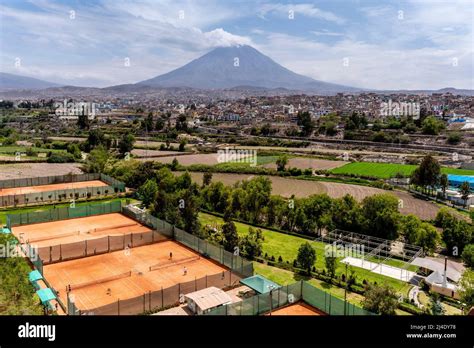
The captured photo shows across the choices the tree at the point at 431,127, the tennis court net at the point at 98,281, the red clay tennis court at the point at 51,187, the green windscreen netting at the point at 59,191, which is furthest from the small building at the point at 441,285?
the tree at the point at 431,127

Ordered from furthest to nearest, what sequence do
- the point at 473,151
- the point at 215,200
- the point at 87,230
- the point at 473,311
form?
the point at 473,151 < the point at 215,200 < the point at 87,230 < the point at 473,311

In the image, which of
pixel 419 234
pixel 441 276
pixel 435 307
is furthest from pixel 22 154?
pixel 435 307

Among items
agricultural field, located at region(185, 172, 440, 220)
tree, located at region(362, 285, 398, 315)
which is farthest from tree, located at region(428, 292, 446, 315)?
agricultural field, located at region(185, 172, 440, 220)

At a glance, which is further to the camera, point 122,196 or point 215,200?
point 122,196

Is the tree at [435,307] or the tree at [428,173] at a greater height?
the tree at [428,173]

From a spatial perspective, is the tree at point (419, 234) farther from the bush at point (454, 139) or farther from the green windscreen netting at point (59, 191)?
the bush at point (454, 139)

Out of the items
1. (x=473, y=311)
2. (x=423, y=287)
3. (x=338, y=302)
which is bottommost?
(x=423, y=287)
